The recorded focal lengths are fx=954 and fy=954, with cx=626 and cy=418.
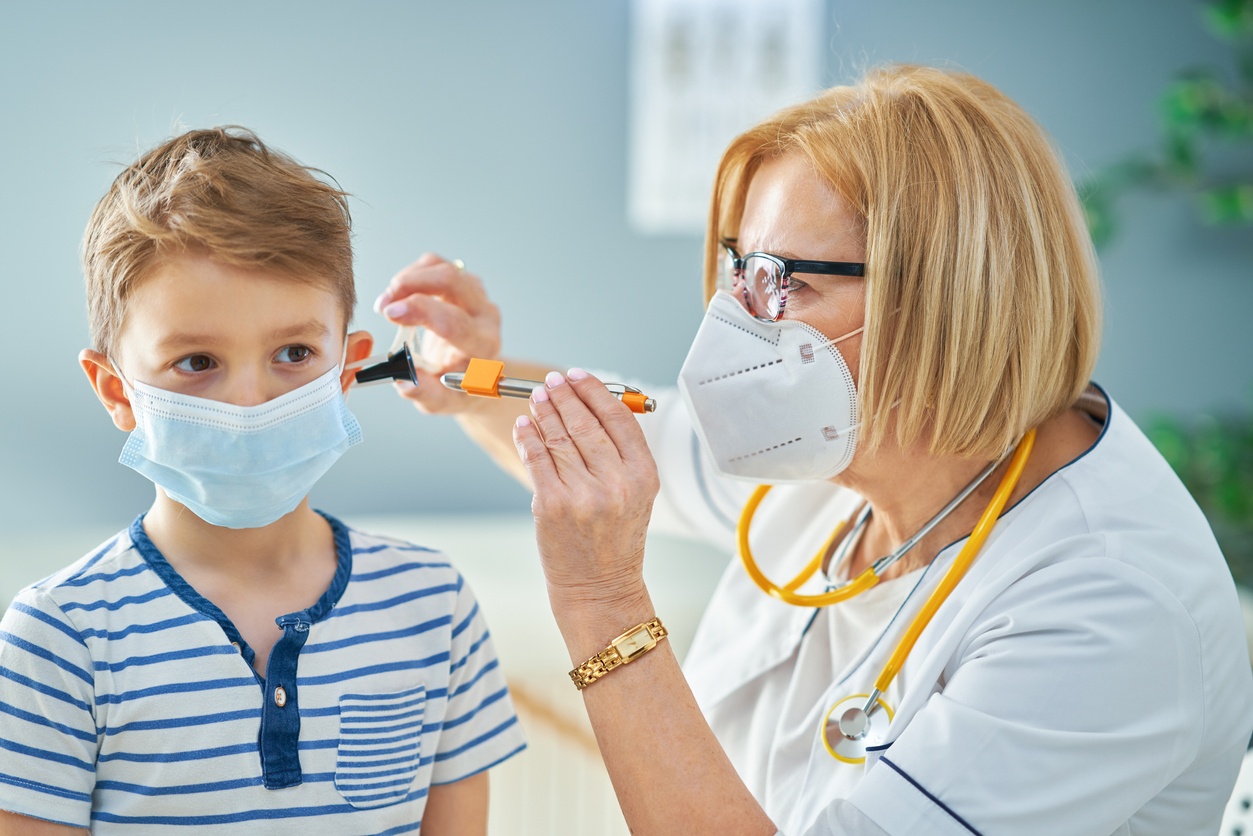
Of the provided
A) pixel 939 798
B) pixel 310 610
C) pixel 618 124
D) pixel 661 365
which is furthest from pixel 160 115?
pixel 939 798

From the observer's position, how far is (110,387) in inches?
33.9

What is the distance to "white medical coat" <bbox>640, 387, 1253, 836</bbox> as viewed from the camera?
89 cm

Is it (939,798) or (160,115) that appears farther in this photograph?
(160,115)

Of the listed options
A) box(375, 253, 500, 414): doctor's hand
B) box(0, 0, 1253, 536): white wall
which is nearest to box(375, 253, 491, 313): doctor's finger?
box(375, 253, 500, 414): doctor's hand

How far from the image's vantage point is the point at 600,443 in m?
0.96

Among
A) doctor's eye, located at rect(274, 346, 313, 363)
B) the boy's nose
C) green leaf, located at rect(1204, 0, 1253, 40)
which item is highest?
green leaf, located at rect(1204, 0, 1253, 40)

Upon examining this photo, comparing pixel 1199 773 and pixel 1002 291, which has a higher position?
pixel 1002 291

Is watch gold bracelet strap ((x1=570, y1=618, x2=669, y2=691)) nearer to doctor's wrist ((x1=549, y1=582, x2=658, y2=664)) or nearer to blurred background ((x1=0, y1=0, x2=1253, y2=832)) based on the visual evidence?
→ doctor's wrist ((x1=549, y1=582, x2=658, y2=664))

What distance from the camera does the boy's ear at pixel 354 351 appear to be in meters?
0.98

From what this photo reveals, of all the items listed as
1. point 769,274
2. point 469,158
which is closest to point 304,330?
point 769,274

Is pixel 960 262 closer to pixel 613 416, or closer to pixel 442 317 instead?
pixel 613 416

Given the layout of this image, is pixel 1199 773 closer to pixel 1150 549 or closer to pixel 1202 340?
pixel 1150 549

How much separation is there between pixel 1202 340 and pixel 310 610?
133 inches

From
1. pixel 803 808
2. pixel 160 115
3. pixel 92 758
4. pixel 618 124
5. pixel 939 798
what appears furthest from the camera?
pixel 618 124
